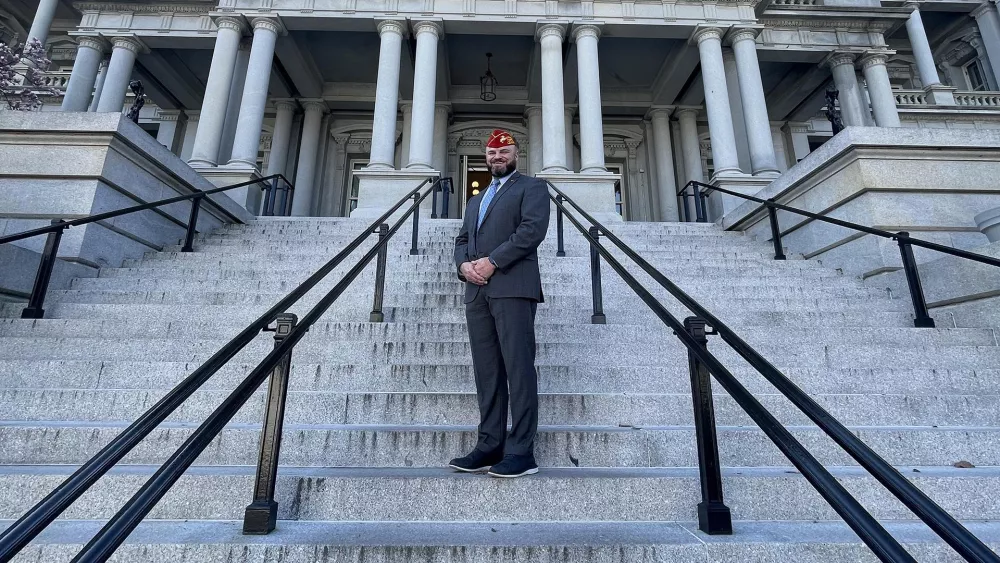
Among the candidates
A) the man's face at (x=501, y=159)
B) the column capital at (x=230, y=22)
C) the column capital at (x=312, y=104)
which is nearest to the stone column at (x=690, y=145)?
the column capital at (x=312, y=104)

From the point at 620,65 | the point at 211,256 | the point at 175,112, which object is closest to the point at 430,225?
the point at 211,256

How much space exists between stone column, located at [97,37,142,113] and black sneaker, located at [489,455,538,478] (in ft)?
51.9

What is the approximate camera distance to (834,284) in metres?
5.79

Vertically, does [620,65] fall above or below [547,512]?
above

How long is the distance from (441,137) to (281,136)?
5.36 meters

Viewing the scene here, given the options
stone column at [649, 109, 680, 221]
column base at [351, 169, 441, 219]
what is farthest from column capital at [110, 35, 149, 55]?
stone column at [649, 109, 680, 221]

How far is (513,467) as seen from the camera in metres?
2.40

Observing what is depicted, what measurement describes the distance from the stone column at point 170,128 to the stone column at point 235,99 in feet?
18.8

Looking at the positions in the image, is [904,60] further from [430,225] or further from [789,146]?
[430,225]

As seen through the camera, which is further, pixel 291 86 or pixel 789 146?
pixel 789 146

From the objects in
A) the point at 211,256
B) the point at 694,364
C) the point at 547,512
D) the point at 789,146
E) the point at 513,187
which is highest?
the point at 789,146

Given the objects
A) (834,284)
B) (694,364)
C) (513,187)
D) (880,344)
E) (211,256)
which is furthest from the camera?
(211,256)

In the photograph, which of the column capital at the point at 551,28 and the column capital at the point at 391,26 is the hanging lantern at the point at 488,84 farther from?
the column capital at the point at 391,26

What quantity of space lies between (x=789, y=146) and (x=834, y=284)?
14770 mm
